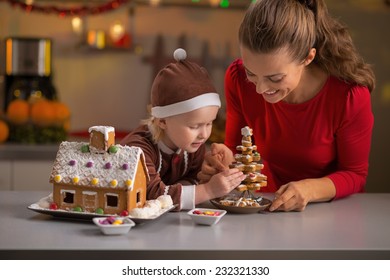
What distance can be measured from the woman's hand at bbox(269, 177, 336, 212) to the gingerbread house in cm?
34

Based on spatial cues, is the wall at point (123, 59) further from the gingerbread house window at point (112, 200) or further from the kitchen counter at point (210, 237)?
the gingerbread house window at point (112, 200)

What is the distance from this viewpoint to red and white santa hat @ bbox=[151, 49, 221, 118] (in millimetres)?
1648

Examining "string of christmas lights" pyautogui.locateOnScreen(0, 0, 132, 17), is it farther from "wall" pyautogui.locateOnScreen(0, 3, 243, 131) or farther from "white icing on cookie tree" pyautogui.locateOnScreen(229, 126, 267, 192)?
"white icing on cookie tree" pyautogui.locateOnScreen(229, 126, 267, 192)

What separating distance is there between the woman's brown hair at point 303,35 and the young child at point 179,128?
0.54ft

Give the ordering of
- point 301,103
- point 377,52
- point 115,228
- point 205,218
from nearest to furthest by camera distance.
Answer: point 115,228 < point 205,218 < point 301,103 < point 377,52

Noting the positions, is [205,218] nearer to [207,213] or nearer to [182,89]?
[207,213]

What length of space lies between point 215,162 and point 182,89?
229mm

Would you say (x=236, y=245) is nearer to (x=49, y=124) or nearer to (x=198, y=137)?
(x=198, y=137)

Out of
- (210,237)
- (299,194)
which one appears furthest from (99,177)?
(299,194)

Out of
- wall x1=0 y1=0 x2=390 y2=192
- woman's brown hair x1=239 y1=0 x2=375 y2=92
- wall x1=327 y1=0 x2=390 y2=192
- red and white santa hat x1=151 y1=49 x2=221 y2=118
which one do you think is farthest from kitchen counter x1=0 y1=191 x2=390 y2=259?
wall x1=0 y1=0 x2=390 y2=192

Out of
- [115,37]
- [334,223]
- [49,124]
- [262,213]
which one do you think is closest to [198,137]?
[262,213]

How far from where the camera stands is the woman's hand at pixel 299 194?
5.33 feet

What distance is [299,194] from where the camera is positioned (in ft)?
5.40

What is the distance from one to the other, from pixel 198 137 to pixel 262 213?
10.2 inches
